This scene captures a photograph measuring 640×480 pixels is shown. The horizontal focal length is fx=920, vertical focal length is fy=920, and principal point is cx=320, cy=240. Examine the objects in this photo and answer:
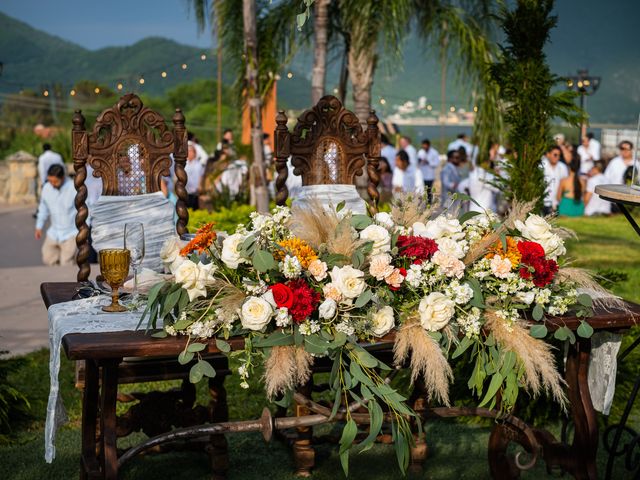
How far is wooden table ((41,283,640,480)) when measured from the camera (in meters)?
2.92

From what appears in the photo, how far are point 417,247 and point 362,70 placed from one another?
8199mm

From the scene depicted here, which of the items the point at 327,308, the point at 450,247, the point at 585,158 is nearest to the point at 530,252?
the point at 450,247

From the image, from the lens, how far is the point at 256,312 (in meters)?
2.85

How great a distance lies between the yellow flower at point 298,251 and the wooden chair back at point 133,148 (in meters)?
1.79

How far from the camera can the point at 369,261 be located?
3.08 metres

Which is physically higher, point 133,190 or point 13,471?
point 133,190

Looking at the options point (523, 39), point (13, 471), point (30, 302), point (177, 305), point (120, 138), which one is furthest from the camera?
point (30, 302)

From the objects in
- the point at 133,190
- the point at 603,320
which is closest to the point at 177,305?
the point at 603,320

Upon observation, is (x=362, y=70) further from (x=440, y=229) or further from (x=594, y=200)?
(x=440, y=229)

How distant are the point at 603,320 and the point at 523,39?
2812 millimetres

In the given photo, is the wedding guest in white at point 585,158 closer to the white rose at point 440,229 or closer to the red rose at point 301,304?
the white rose at point 440,229

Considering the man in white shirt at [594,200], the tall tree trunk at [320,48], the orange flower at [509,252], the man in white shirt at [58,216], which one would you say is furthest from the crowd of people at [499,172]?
the orange flower at [509,252]

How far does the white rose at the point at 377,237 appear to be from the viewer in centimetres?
306

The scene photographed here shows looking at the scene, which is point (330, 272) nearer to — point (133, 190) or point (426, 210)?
point (426, 210)
